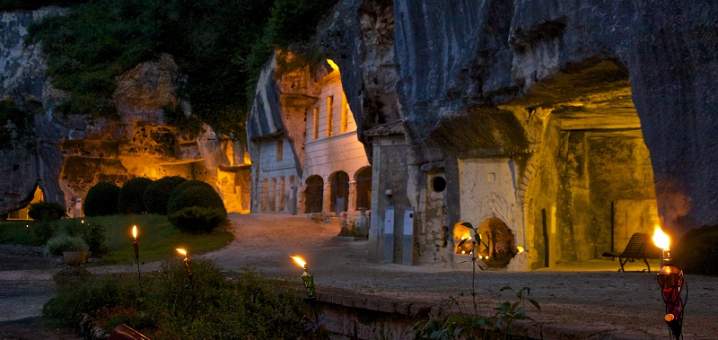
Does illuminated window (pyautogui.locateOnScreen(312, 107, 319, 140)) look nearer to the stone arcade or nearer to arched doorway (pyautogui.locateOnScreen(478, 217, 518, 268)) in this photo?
the stone arcade

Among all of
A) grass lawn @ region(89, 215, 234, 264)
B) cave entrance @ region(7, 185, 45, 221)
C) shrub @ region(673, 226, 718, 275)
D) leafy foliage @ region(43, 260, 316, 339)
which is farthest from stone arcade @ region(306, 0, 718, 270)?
cave entrance @ region(7, 185, 45, 221)

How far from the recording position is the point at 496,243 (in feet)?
59.1

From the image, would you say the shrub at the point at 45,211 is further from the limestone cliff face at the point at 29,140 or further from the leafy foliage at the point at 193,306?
the leafy foliage at the point at 193,306

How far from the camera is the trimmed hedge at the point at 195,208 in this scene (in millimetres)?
24828

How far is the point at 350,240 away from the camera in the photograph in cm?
2552

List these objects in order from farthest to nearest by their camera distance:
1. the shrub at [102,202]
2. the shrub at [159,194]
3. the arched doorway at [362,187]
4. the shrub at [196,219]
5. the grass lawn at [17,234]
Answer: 1. the arched doorway at [362,187]
2. the shrub at [102,202]
3. the shrub at [159,194]
4. the grass lawn at [17,234]
5. the shrub at [196,219]

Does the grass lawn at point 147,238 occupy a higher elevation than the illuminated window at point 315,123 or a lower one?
lower

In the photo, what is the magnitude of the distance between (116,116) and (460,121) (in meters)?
27.5

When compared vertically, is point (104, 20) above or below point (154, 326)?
above

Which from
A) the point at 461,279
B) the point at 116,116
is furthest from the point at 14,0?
the point at 461,279

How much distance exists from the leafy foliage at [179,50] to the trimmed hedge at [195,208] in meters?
11.3

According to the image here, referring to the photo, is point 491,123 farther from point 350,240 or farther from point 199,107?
→ point 199,107


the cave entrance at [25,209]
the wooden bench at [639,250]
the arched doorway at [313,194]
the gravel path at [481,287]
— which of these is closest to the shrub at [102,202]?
the gravel path at [481,287]

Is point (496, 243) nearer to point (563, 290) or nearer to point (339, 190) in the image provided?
point (563, 290)
